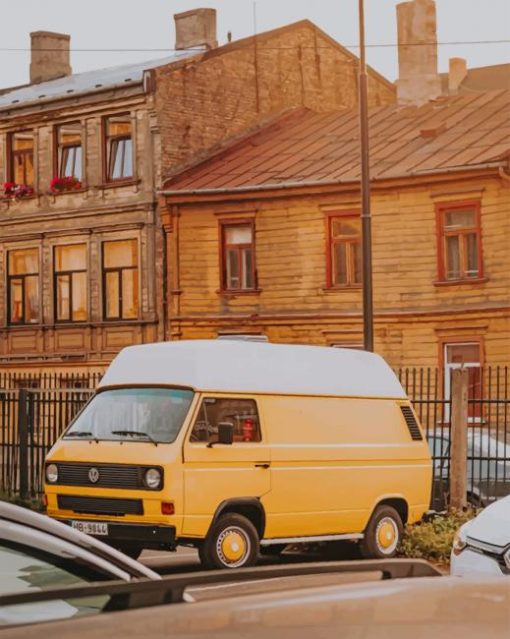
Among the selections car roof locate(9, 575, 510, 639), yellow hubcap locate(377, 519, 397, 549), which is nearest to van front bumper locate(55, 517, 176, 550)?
yellow hubcap locate(377, 519, 397, 549)

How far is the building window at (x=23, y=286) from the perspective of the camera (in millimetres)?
39375

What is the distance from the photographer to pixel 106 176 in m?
38.2

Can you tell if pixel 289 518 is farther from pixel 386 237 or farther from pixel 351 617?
pixel 386 237

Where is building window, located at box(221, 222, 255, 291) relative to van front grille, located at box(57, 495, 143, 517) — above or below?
above

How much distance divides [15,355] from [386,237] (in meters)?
11.8

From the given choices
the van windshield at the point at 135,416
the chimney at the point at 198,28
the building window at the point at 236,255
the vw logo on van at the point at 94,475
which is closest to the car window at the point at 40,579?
the van windshield at the point at 135,416

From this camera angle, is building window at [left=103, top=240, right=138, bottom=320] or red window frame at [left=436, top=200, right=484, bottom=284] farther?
building window at [left=103, top=240, right=138, bottom=320]

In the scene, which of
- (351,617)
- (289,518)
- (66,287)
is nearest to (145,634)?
(351,617)

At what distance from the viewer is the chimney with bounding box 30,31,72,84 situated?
145 ft

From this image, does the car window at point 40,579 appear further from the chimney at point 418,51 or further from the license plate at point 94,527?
the chimney at point 418,51

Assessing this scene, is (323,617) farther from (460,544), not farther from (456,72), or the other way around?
(456,72)

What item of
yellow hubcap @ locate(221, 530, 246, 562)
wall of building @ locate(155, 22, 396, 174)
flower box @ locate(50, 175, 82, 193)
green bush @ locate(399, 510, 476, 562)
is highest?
wall of building @ locate(155, 22, 396, 174)

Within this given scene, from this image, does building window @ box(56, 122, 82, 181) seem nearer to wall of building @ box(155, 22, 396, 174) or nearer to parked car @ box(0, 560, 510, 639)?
wall of building @ box(155, 22, 396, 174)

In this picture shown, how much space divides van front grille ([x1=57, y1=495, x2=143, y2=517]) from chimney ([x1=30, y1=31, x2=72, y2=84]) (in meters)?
31.5
